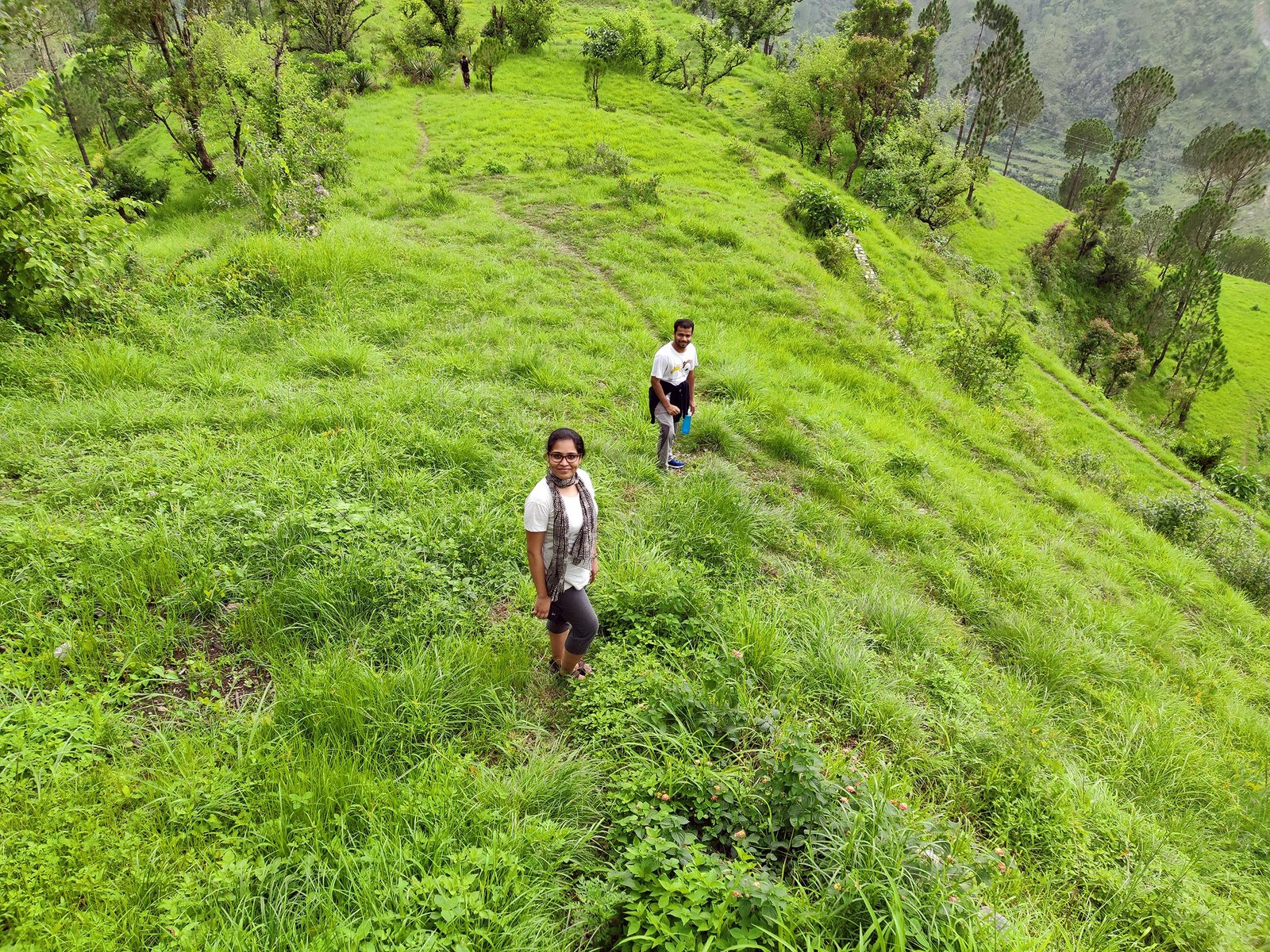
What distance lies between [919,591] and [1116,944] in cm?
361

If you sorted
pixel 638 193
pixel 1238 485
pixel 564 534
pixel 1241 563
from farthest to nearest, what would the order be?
pixel 1238 485 < pixel 638 193 < pixel 1241 563 < pixel 564 534

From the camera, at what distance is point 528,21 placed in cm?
3650

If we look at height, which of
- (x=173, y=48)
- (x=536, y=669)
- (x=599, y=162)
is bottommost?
(x=536, y=669)

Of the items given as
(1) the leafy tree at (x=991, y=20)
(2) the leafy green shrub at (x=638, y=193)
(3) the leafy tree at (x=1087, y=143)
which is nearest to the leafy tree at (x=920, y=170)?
(2) the leafy green shrub at (x=638, y=193)

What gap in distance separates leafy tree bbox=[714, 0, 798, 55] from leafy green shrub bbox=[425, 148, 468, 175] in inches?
1542

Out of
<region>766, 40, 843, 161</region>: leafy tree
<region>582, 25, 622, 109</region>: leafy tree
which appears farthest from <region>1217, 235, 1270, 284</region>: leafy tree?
<region>582, 25, 622, 109</region>: leafy tree

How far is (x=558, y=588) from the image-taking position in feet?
13.0

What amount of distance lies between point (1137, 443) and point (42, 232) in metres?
32.8

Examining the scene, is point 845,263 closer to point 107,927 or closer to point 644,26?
point 107,927

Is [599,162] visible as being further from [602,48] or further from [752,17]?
[752,17]

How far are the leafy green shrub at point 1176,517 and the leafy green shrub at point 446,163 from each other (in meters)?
21.5

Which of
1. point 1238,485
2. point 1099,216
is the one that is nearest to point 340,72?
point 1238,485

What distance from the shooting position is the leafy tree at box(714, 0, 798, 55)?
47.1m

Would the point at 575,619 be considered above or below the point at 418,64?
below
